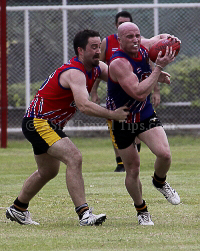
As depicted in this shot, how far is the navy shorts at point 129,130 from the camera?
5789 mm

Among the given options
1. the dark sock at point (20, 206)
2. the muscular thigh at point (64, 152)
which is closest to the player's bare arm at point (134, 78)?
the muscular thigh at point (64, 152)

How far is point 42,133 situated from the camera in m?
5.70

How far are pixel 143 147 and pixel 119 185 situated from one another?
5676 mm

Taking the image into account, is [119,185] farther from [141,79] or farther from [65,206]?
[141,79]

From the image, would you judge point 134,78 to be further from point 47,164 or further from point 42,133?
point 47,164

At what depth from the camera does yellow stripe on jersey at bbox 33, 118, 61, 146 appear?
5648 millimetres

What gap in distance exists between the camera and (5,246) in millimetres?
4723

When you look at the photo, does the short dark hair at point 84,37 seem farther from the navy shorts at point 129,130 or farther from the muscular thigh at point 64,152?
the muscular thigh at point 64,152

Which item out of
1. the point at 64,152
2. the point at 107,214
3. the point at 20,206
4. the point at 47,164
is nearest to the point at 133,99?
the point at 64,152

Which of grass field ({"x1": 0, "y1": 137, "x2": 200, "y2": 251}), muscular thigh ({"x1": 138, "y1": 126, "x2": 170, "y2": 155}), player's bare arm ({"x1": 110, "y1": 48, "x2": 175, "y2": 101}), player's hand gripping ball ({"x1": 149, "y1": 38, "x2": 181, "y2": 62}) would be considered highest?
player's hand gripping ball ({"x1": 149, "y1": 38, "x2": 181, "y2": 62})

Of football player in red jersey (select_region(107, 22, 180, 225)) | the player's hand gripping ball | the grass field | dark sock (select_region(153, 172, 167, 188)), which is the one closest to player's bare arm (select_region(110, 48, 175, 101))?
football player in red jersey (select_region(107, 22, 180, 225))

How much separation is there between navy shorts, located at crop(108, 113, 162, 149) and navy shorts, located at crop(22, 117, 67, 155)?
0.52 m

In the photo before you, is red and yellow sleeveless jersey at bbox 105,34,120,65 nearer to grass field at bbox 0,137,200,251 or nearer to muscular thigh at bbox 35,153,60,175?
grass field at bbox 0,137,200,251

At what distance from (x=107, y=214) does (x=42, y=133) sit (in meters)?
1.22
